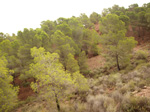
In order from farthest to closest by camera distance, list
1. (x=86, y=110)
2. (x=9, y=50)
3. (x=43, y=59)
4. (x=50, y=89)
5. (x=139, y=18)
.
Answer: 1. (x=139, y=18)
2. (x=9, y=50)
3. (x=43, y=59)
4. (x=50, y=89)
5. (x=86, y=110)

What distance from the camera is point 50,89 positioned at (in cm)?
591

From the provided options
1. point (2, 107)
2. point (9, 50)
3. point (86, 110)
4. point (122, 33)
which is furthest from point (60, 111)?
point (9, 50)

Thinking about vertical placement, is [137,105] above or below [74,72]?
below

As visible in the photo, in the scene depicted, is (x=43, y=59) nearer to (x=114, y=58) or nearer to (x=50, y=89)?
(x=50, y=89)

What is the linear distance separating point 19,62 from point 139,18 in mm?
29195

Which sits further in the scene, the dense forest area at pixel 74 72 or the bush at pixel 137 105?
the dense forest area at pixel 74 72

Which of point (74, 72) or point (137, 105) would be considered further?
point (74, 72)

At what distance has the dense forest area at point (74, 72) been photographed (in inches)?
226

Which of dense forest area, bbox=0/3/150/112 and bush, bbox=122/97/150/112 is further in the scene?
dense forest area, bbox=0/3/150/112

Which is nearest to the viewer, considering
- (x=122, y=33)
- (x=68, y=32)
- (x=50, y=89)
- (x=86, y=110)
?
(x=86, y=110)

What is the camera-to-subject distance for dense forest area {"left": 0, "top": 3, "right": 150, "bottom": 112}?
575 cm

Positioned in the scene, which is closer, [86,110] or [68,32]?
[86,110]

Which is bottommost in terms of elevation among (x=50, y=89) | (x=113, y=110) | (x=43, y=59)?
(x=113, y=110)

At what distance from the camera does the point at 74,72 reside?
498 inches
